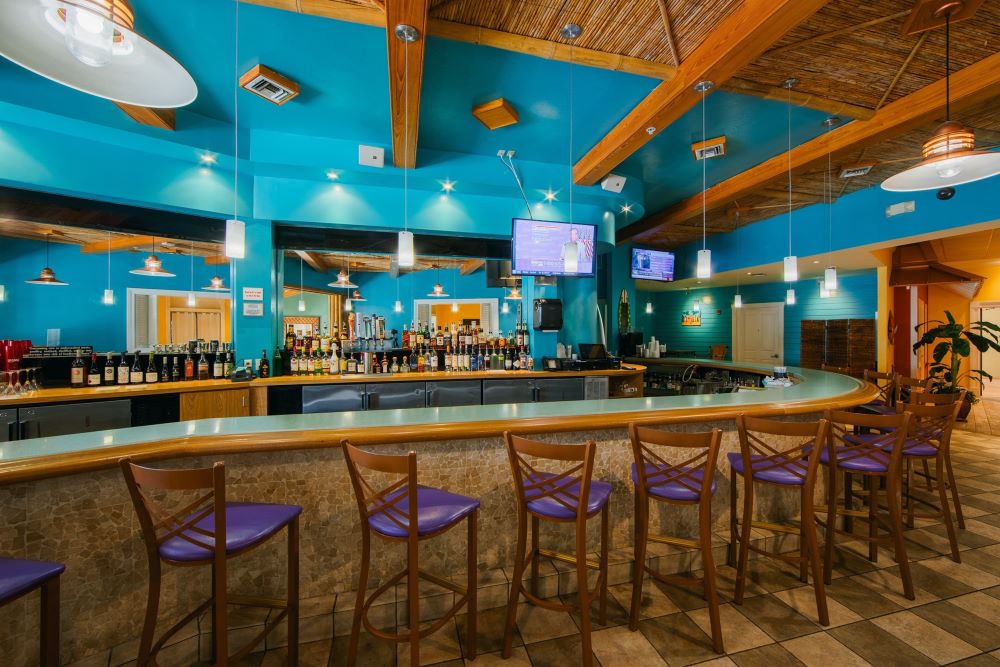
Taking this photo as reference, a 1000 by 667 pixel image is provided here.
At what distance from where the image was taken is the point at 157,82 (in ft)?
4.90

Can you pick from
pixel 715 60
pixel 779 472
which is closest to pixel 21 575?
pixel 779 472

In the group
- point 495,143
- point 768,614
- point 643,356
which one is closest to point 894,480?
point 768,614

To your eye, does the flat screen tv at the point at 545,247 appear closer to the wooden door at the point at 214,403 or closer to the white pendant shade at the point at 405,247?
the white pendant shade at the point at 405,247

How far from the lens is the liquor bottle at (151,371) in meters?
3.90

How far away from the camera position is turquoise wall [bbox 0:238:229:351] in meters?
6.20

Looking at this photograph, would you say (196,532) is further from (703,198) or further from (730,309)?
(730,309)

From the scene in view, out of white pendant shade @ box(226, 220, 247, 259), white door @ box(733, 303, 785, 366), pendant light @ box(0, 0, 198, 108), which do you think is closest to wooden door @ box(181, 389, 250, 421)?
white pendant shade @ box(226, 220, 247, 259)

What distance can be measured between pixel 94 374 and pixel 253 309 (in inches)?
55.2

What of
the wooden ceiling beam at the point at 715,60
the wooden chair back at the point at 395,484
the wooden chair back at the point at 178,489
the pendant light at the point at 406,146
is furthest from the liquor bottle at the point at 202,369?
the wooden ceiling beam at the point at 715,60

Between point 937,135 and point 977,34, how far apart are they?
1233mm

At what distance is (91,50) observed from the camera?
4.09 feet

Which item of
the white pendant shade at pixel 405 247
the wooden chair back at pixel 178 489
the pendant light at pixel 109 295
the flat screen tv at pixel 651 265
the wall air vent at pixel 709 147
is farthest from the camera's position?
the flat screen tv at pixel 651 265

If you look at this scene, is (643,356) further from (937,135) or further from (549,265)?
(937,135)

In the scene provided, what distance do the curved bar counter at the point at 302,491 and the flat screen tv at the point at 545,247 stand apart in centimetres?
243
